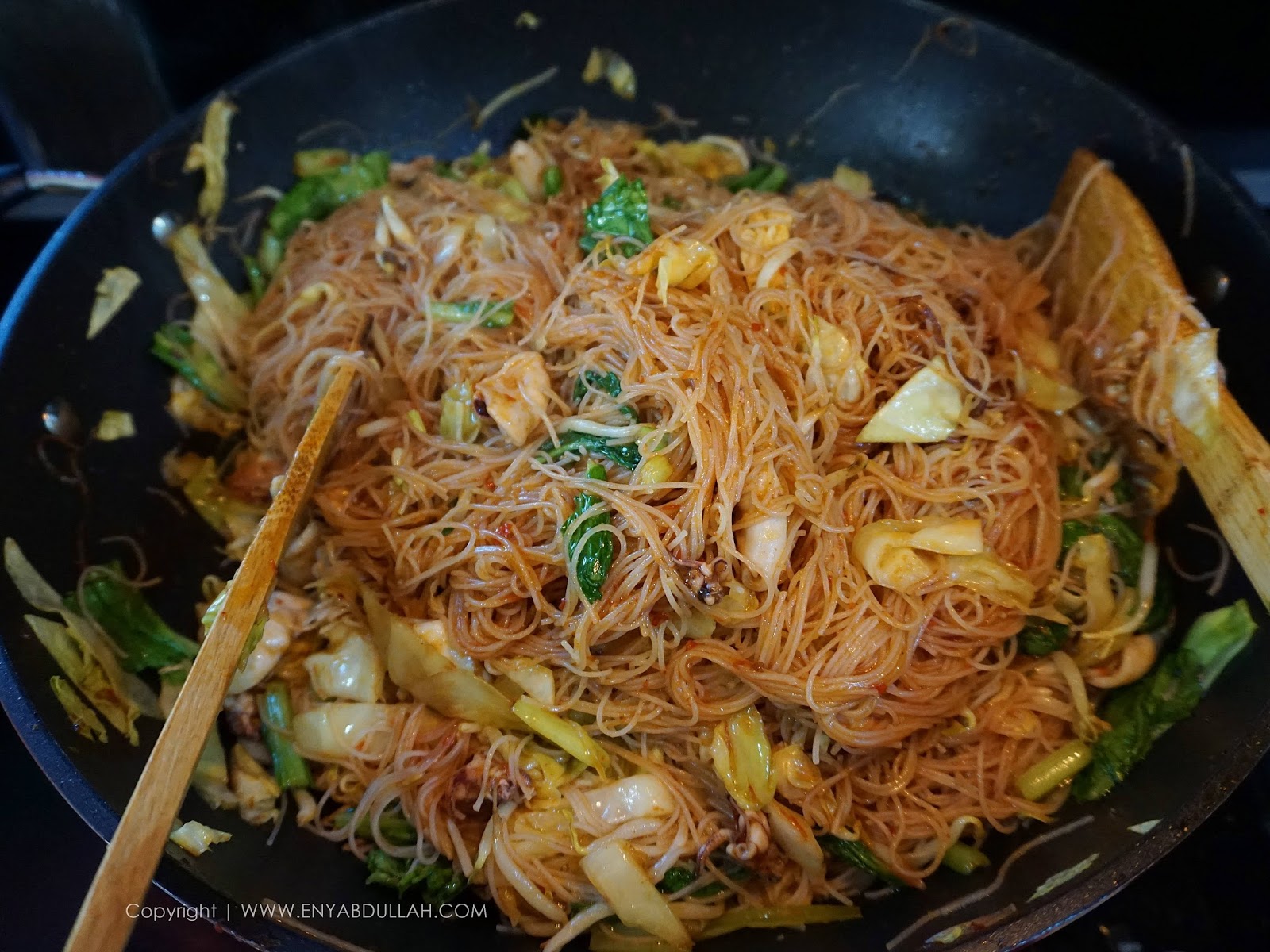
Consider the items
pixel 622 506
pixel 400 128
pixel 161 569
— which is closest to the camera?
pixel 622 506

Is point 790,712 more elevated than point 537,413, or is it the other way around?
point 537,413

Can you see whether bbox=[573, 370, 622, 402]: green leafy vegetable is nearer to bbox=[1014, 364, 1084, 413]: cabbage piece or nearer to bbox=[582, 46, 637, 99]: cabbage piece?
bbox=[1014, 364, 1084, 413]: cabbage piece

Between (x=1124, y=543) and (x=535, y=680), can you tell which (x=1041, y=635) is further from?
(x=535, y=680)

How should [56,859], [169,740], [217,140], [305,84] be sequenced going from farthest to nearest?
[305,84] < [217,140] < [56,859] < [169,740]

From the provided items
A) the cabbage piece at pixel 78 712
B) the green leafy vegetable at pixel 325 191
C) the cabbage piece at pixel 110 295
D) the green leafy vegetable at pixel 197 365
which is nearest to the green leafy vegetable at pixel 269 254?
the green leafy vegetable at pixel 325 191

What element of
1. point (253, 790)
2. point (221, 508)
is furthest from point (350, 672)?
point (221, 508)

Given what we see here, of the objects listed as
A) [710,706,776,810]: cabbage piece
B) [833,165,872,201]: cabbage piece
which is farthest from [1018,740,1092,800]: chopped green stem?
[833,165,872,201]: cabbage piece

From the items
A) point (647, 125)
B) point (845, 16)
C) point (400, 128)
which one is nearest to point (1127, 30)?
point (845, 16)

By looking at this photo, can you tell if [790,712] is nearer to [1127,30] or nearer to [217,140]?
[217,140]
